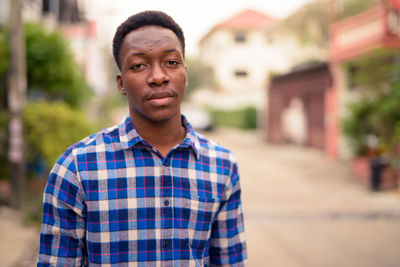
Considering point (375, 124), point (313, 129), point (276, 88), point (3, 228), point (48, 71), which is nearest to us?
point (3, 228)

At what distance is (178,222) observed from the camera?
1.56 m

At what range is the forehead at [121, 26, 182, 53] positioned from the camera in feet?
5.06

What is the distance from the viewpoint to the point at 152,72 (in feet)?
5.03

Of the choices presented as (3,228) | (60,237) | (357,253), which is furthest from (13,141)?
(60,237)

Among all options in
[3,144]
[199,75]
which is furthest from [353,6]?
[199,75]

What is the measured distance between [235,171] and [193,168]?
199 millimetres

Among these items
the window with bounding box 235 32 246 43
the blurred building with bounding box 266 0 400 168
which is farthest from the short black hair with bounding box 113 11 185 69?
the window with bounding box 235 32 246 43

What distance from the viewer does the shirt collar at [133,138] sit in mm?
1562

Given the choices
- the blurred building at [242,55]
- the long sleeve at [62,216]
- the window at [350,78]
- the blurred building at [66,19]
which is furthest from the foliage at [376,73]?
the blurred building at [242,55]

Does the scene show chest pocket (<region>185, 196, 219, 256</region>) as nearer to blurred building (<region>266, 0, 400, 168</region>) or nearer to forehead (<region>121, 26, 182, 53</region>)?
forehead (<region>121, 26, 182, 53</region>)

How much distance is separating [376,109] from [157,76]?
31.8 feet

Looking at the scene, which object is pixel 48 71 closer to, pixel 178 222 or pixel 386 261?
pixel 386 261

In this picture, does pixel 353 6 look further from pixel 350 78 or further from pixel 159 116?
pixel 159 116

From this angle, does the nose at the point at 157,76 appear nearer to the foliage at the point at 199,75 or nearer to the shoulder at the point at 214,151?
the shoulder at the point at 214,151
